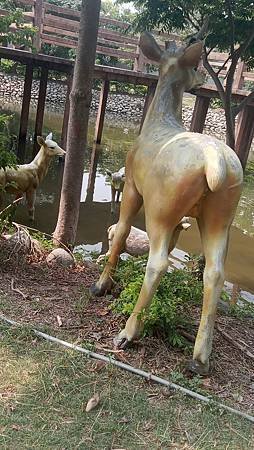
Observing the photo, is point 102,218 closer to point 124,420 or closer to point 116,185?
point 116,185

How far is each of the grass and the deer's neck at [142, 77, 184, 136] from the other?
1604 mm

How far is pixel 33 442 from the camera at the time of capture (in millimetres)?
2219

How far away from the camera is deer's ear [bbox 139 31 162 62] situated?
336 centimetres

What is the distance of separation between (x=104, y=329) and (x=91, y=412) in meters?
0.77

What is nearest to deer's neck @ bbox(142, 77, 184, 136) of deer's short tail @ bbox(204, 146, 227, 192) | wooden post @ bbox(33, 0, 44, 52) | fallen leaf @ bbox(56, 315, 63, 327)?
deer's short tail @ bbox(204, 146, 227, 192)

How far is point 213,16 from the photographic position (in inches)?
228

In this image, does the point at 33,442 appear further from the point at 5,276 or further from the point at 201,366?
the point at 5,276

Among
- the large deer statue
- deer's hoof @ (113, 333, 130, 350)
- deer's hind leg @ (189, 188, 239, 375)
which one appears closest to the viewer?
the large deer statue

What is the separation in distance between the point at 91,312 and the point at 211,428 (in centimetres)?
121

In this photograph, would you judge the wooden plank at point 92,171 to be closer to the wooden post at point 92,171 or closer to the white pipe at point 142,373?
the wooden post at point 92,171

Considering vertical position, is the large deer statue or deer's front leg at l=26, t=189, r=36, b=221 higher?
the large deer statue

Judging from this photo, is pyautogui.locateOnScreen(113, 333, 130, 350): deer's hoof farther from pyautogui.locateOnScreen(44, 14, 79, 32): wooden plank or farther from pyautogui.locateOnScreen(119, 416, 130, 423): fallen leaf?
pyautogui.locateOnScreen(44, 14, 79, 32): wooden plank

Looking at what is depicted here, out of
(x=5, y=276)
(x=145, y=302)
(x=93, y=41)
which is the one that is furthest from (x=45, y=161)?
(x=145, y=302)

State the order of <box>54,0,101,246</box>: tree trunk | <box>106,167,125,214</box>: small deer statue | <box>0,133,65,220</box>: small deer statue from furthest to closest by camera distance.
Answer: <box>106,167,125,214</box>: small deer statue < <box>0,133,65,220</box>: small deer statue < <box>54,0,101,246</box>: tree trunk
